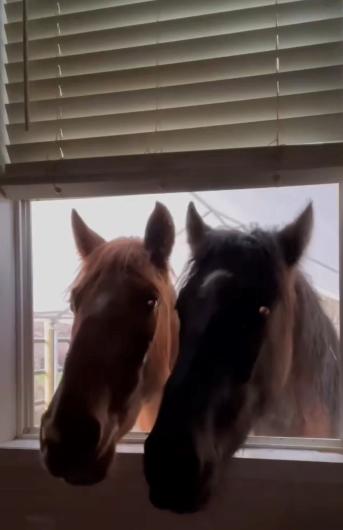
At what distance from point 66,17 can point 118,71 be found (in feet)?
0.66

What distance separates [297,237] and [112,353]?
452 mm

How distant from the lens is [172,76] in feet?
4.48

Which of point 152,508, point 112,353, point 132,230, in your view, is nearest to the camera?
point 112,353

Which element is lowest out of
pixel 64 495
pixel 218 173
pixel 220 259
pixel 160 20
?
pixel 64 495

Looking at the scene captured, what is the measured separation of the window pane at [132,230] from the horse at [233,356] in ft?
0.26

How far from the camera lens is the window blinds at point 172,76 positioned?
1.29 meters

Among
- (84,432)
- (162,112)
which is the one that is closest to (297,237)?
(162,112)

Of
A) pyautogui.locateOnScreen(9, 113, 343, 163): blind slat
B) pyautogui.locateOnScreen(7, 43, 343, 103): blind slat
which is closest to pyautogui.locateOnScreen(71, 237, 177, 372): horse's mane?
pyautogui.locateOnScreen(9, 113, 343, 163): blind slat

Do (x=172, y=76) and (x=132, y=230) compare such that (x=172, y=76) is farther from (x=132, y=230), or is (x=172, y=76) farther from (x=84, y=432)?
(x=84, y=432)

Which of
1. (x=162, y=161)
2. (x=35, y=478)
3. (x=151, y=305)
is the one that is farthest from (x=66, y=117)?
(x=35, y=478)

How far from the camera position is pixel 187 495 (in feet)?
3.53

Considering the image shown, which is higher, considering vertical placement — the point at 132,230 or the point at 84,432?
the point at 132,230

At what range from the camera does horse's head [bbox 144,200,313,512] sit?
3.53ft

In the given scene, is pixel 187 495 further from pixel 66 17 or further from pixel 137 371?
pixel 66 17
